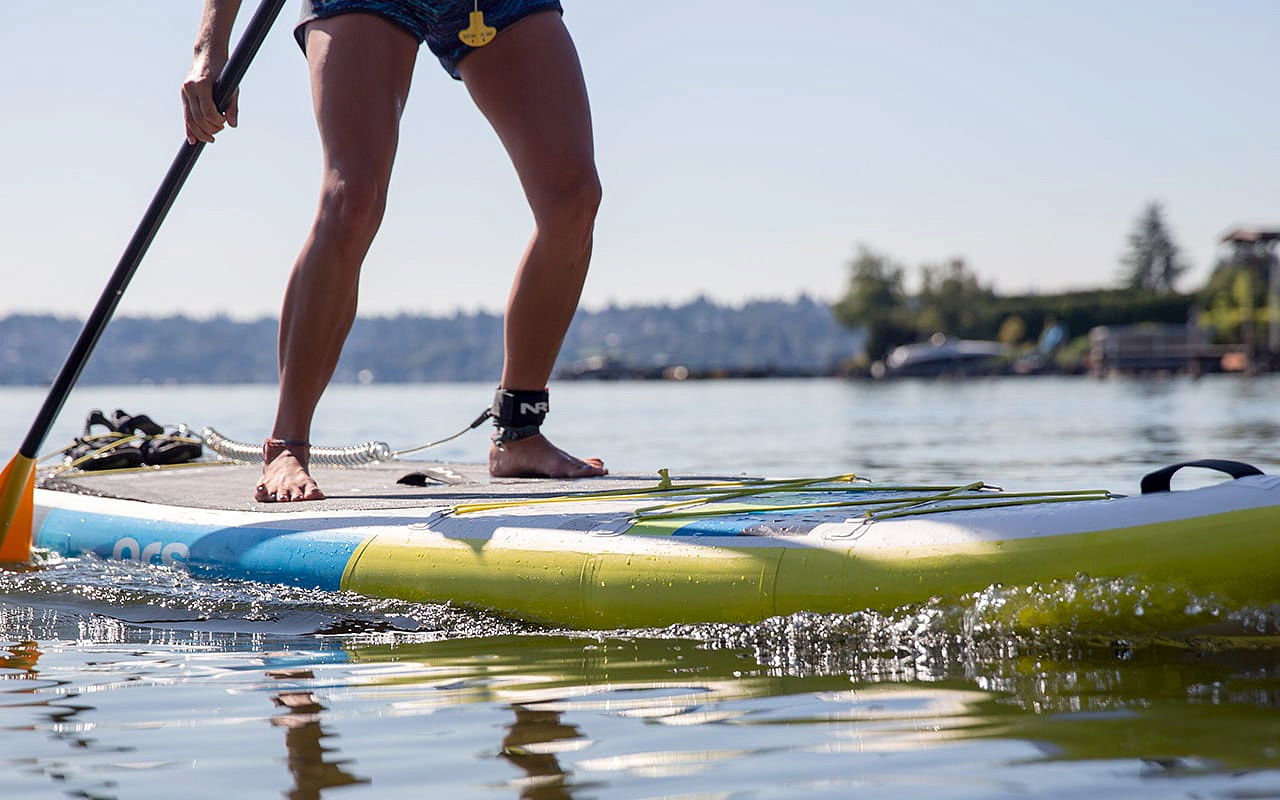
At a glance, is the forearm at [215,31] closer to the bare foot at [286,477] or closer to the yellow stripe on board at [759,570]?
the bare foot at [286,477]

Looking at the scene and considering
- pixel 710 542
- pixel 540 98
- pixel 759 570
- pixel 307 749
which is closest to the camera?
pixel 307 749

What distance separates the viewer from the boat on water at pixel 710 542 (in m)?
2.35

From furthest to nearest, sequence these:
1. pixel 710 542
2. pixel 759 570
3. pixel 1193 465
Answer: pixel 710 542
pixel 759 570
pixel 1193 465

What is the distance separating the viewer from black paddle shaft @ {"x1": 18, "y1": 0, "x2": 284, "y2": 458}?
150 inches

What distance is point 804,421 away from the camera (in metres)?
21.5

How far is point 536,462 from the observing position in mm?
4215

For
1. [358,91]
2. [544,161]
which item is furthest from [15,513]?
[544,161]

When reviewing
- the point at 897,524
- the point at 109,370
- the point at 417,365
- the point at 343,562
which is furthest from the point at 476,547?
the point at 417,365

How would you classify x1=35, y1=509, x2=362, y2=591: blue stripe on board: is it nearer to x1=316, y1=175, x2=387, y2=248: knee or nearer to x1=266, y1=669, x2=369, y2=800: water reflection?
x1=316, y1=175, x2=387, y2=248: knee

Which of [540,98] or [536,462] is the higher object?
[540,98]

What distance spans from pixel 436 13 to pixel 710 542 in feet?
6.28

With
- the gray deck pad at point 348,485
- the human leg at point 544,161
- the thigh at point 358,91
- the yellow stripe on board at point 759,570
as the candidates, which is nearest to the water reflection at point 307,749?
the yellow stripe on board at point 759,570

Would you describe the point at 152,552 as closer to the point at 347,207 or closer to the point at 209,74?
the point at 347,207

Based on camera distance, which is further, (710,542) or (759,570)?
(710,542)
